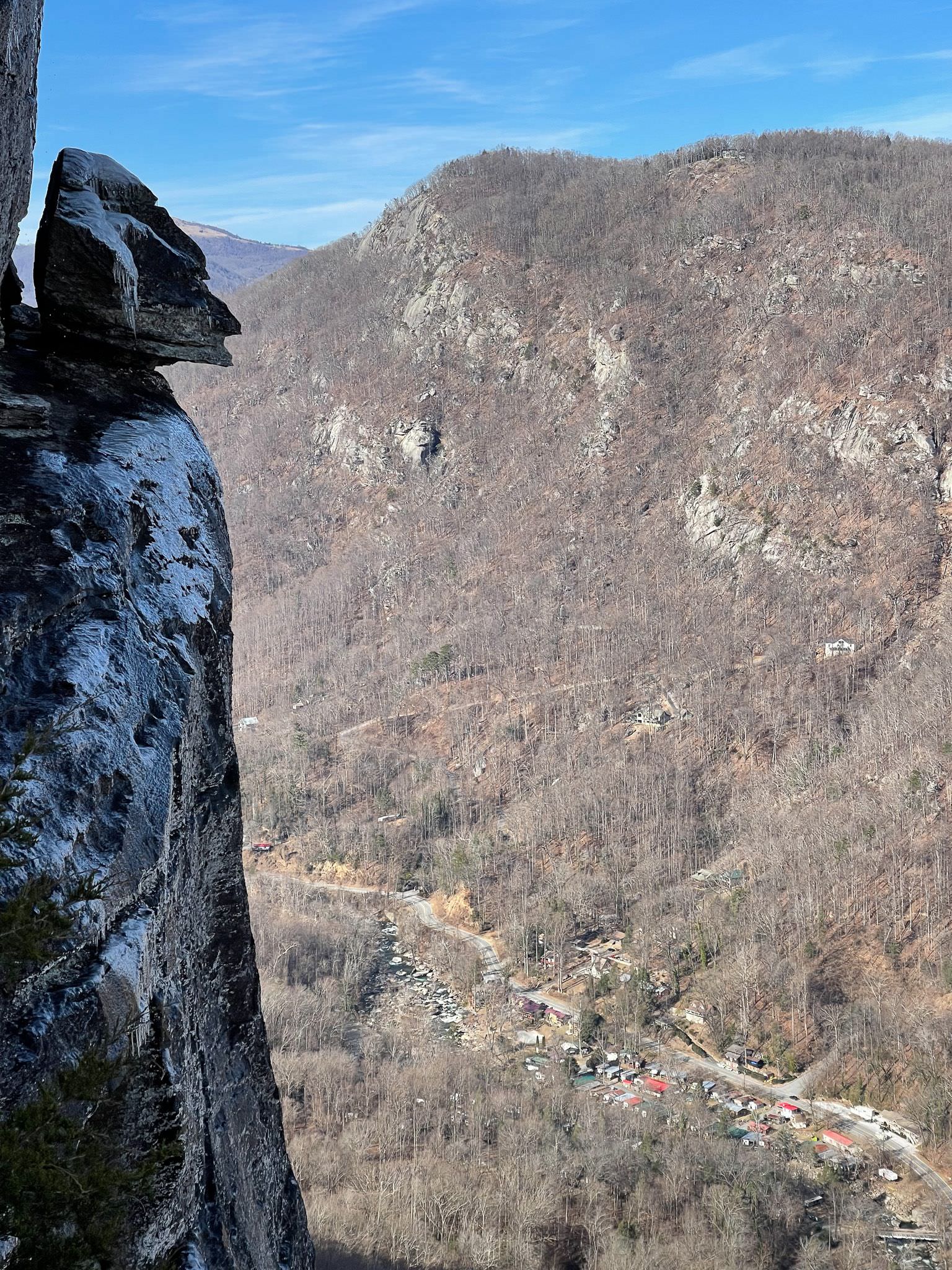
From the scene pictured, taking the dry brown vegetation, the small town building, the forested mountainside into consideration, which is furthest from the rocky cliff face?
the small town building

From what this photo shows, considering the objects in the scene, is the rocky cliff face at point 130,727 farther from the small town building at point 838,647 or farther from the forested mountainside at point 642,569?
the small town building at point 838,647

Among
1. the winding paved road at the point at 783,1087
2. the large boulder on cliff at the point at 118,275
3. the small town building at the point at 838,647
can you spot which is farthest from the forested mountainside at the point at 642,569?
the large boulder on cliff at the point at 118,275

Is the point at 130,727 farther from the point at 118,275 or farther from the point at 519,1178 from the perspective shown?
the point at 519,1178

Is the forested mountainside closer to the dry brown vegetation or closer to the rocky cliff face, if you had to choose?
the dry brown vegetation

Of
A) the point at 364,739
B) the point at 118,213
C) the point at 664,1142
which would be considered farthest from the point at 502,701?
the point at 118,213

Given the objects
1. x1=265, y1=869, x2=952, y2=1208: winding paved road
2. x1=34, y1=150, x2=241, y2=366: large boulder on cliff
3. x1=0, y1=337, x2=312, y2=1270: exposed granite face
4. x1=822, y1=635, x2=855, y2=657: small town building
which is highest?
x1=34, y1=150, x2=241, y2=366: large boulder on cliff

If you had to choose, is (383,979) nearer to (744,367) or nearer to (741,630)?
(741,630)
